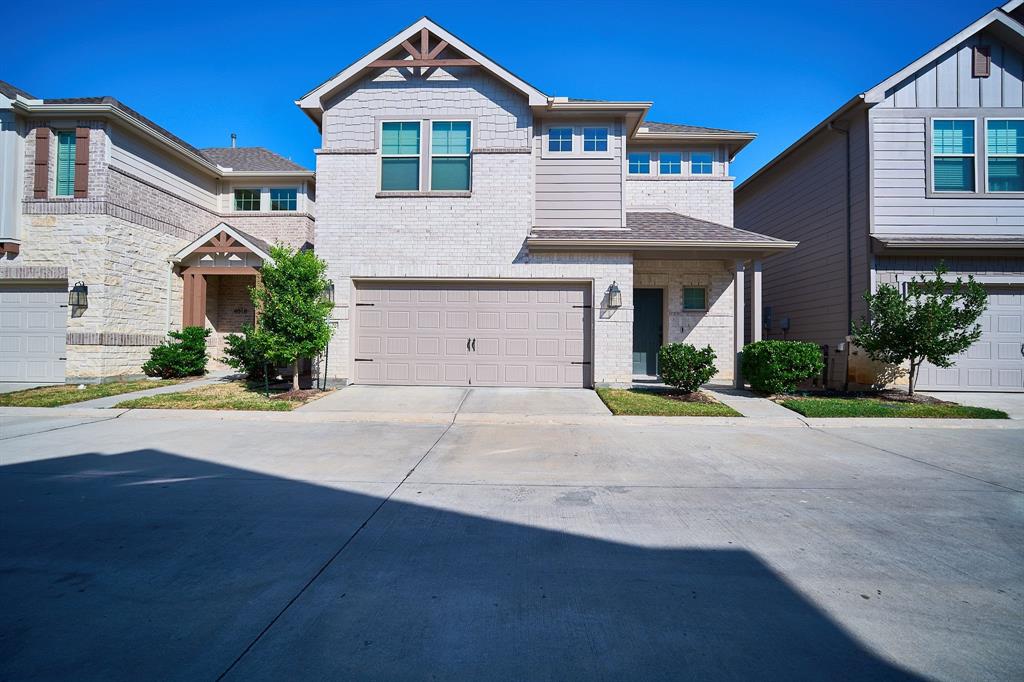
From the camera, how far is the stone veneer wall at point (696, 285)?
45.2ft

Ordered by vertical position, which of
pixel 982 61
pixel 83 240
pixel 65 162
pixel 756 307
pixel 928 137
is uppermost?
pixel 982 61

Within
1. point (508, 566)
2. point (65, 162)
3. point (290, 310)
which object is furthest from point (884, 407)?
point (65, 162)

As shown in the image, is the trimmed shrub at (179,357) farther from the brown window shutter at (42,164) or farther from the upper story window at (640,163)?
the upper story window at (640,163)

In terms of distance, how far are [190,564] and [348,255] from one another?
9289 millimetres

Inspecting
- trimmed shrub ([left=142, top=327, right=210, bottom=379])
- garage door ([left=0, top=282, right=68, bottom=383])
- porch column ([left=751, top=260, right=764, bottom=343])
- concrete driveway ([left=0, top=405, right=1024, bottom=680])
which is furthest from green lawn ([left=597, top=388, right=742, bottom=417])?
garage door ([left=0, top=282, right=68, bottom=383])

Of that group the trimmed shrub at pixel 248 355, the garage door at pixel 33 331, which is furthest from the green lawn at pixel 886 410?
the garage door at pixel 33 331

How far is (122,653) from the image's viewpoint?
2.37 meters

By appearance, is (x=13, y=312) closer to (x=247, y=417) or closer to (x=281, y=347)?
(x=281, y=347)

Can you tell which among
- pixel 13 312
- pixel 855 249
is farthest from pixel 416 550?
pixel 13 312

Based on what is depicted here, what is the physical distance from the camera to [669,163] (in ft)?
48.3

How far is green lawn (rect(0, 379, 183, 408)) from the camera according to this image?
9.80 meters

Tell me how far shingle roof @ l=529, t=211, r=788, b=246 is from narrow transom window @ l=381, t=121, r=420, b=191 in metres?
3.20

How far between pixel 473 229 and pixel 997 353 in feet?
40.0

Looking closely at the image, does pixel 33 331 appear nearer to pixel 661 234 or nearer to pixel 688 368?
pixel 661 234
